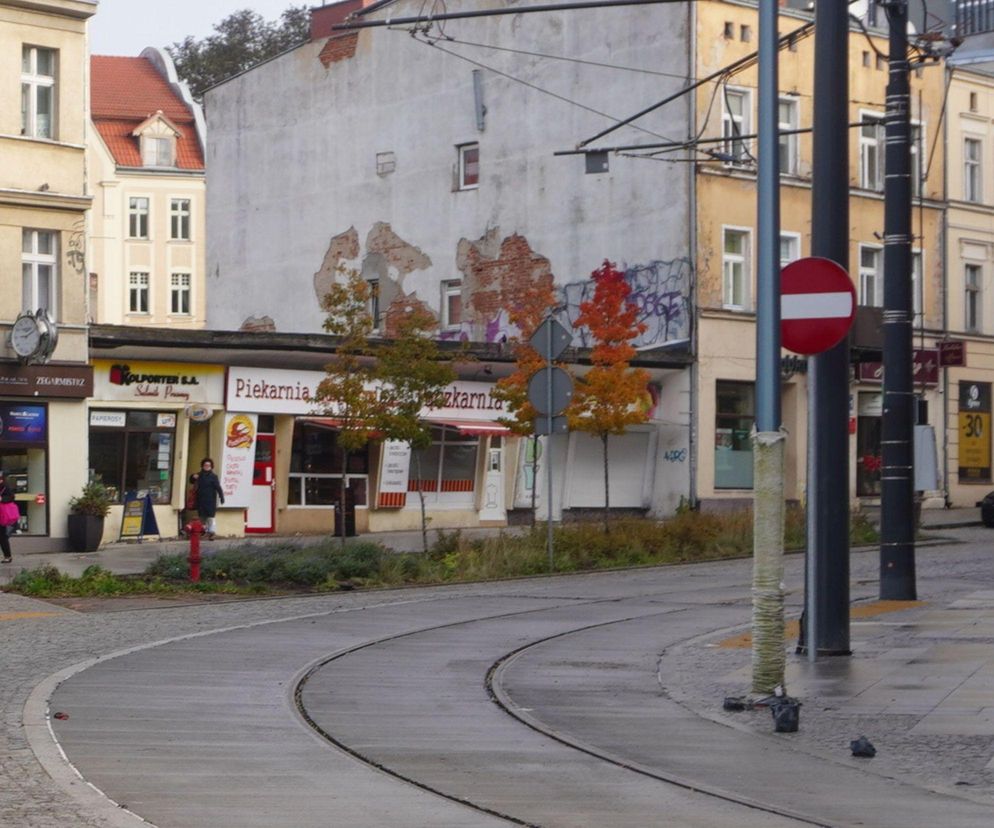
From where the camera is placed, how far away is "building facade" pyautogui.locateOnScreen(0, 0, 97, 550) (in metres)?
32.7

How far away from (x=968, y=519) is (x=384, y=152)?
1804cm

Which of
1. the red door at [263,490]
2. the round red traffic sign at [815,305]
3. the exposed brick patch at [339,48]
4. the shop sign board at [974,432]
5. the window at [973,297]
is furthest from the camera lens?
the exposed brick patch at [339,48]

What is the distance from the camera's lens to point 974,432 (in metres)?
49.4

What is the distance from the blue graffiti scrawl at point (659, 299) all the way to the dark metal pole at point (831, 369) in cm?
2882

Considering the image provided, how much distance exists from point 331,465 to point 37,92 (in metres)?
9.73

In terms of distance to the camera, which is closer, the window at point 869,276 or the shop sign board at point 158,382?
the shop sign board at point 158,382

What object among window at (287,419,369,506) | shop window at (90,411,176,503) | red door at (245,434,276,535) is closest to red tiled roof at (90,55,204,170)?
window at (287,419,369,506)

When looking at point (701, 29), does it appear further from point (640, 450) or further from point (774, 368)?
point (774, 368)

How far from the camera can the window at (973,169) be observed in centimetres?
4919

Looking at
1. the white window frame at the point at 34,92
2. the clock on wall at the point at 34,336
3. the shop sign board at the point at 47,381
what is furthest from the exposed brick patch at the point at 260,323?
the clock on wall at the point at 34,336

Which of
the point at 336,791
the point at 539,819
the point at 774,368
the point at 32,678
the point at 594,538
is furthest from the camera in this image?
the point at 594,538

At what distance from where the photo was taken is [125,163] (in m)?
74.8

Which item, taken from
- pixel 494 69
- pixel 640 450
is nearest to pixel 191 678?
pixel 640 450

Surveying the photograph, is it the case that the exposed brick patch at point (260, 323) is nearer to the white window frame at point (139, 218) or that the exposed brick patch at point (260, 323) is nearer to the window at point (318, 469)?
the window at point (318, 469)
